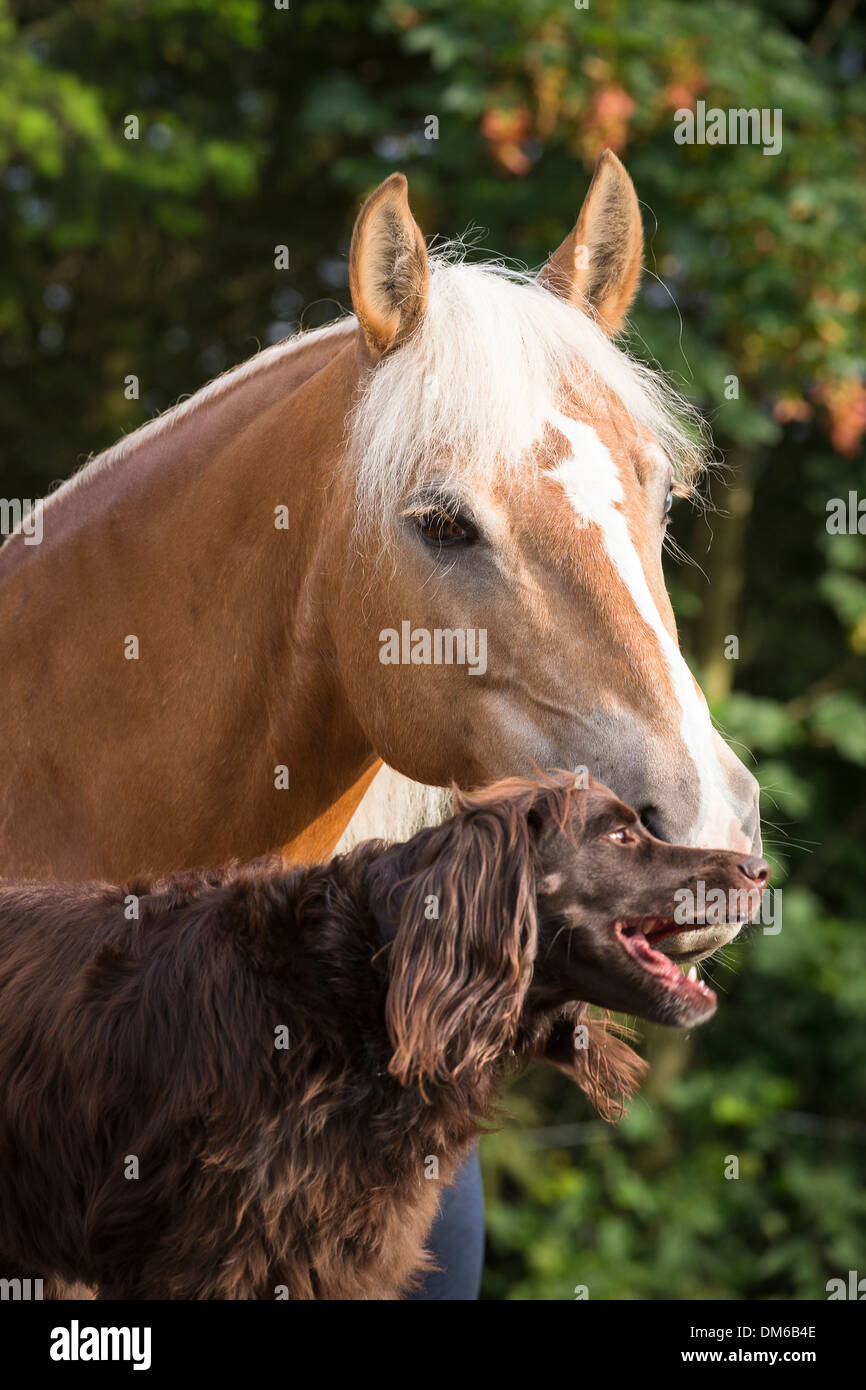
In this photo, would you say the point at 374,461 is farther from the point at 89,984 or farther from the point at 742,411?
the point at 742,411

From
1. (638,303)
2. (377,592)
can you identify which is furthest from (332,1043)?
(638,303)

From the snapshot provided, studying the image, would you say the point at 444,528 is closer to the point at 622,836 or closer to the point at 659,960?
the point at 622,836

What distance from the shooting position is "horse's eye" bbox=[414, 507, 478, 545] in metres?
2.19

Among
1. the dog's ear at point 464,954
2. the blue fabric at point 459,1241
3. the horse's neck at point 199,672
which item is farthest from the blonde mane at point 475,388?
the blue fabric at point 459,1241

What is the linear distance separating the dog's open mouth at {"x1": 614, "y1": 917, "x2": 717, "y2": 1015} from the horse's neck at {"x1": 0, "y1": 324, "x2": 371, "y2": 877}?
0.85 m

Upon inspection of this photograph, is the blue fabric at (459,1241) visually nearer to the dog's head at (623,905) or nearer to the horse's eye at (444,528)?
the dog's head at (623,905)

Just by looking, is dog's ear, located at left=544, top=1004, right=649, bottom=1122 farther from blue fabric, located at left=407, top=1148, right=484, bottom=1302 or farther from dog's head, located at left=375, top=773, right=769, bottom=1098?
blue fabric, located at left=407, top=1148, right=484, bottom=1302

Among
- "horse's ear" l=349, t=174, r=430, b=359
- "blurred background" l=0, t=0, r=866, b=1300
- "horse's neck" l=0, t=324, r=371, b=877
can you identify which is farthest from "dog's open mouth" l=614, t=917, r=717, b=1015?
"blurred background" l=0, t=0, r=866, b=1300

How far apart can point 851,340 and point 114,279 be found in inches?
172

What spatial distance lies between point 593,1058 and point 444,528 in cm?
88

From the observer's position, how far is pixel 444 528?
7.23ft

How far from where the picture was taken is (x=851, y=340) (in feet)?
19.2

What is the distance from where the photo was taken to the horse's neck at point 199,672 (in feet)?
8.07
